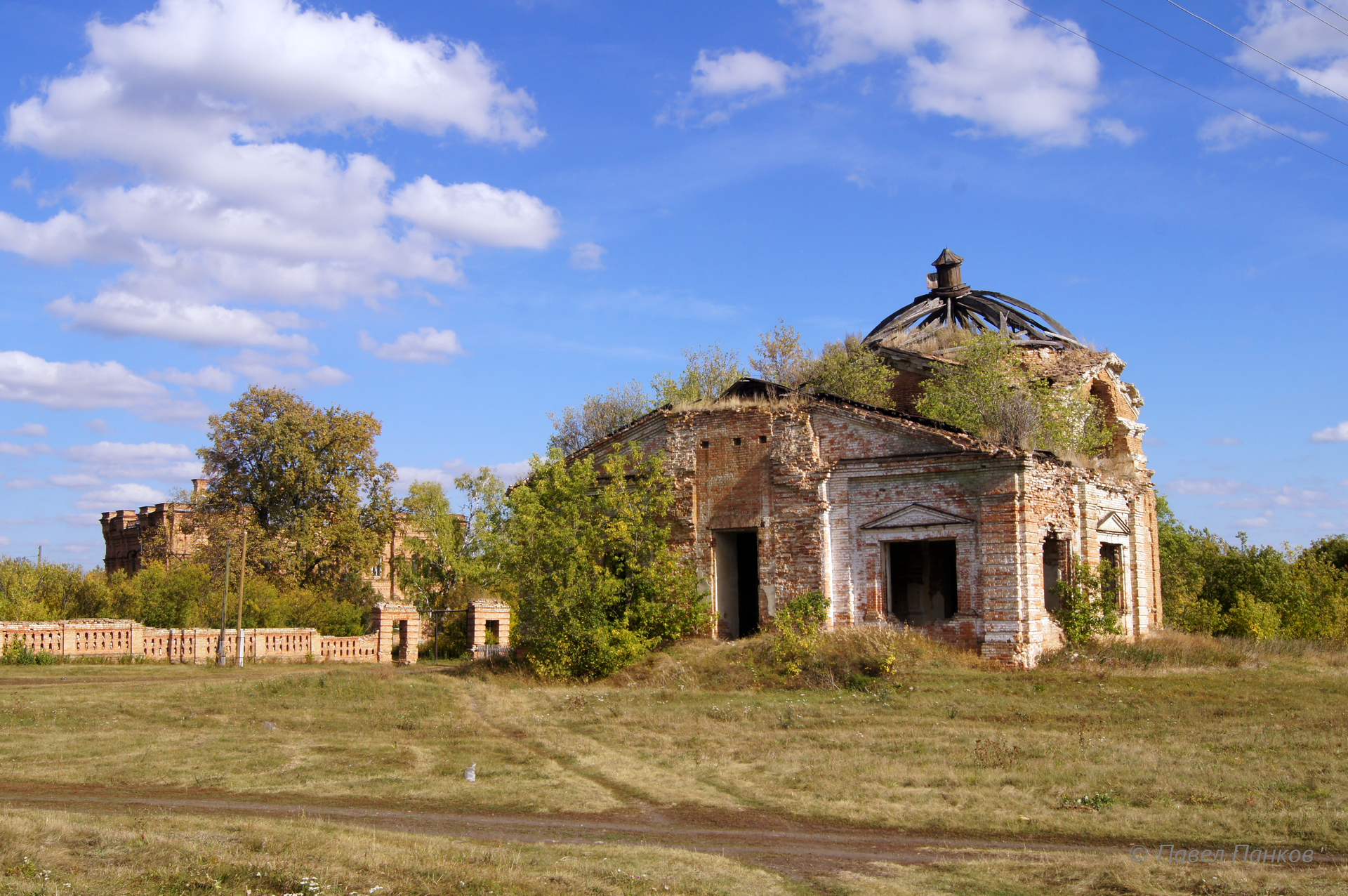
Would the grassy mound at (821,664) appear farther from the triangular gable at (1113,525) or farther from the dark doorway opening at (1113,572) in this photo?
the triangular gable at (1113,525)

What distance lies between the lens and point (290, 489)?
41.1 metres

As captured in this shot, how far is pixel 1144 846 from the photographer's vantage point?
900 centimetres

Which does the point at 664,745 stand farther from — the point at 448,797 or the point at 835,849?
the point at 835,849

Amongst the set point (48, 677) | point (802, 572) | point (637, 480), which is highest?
point (637, 480)

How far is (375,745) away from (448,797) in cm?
376

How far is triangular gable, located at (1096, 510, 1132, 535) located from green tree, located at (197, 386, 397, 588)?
93.7 feet

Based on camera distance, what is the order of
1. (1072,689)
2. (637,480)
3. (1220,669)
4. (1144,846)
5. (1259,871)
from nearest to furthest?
(1259,871) → (1144,846) → (1072,689) → (1220,669) → (637,480)

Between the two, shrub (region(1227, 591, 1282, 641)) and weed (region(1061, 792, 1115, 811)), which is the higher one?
shrub (region(1227, 591, 1282, 641))

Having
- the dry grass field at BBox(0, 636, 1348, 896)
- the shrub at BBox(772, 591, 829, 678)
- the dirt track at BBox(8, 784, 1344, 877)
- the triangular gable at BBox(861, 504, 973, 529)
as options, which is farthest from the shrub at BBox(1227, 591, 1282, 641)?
the dirt track at BBox(8, 784, 1344, 877)

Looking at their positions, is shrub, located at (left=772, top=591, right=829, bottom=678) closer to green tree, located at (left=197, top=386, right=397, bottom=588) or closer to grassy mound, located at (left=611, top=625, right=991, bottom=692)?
grassy mound, located at (left=611, top=625, right=991, bottom=692)

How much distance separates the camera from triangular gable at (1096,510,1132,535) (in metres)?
22.2

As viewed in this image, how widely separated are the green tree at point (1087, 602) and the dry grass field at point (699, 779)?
753 mm

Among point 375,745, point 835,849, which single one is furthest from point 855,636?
point 835,849

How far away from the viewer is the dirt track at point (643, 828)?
8961 mm
